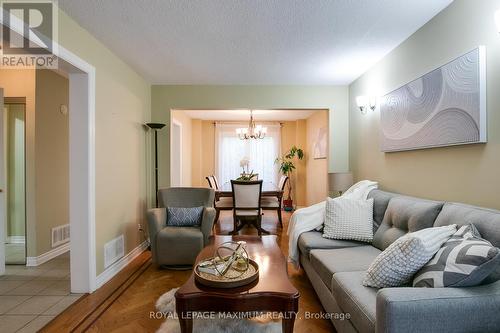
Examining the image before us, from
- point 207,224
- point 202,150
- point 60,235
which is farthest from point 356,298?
point 202,150

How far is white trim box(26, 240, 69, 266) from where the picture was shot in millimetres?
3146

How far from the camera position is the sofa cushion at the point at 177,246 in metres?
2.97

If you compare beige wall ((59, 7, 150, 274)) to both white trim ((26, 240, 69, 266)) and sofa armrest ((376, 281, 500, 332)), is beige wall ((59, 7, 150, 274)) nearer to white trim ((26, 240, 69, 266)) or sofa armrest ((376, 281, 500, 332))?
white trim ((26, 240, 69, 266))

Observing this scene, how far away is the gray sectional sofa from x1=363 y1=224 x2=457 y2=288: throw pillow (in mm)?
89

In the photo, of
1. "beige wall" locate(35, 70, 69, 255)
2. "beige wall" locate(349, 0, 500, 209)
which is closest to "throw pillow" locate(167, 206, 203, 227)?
"beige wall" locate(35, 70, 69, 255)

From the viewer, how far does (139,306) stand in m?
2.23

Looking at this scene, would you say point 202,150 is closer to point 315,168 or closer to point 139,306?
point 315,168

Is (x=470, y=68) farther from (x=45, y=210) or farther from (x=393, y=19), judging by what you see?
(x=45, y=210)

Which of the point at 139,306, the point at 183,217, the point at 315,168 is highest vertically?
the point at 315,168

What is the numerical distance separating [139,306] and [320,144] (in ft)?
14.7

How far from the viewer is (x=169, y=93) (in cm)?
409

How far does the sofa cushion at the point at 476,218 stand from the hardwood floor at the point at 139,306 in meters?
1.09

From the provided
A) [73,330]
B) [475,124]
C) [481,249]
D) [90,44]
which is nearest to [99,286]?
[73,330]

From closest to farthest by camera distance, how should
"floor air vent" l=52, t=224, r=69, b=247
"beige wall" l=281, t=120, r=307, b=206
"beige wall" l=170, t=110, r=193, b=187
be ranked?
"floor air vent" l=52, t=224, r=69, b=247, "beige wall" l=170, t=110, r=193, b=187, "beige wall" l=281, t=120, r=307, b=206
